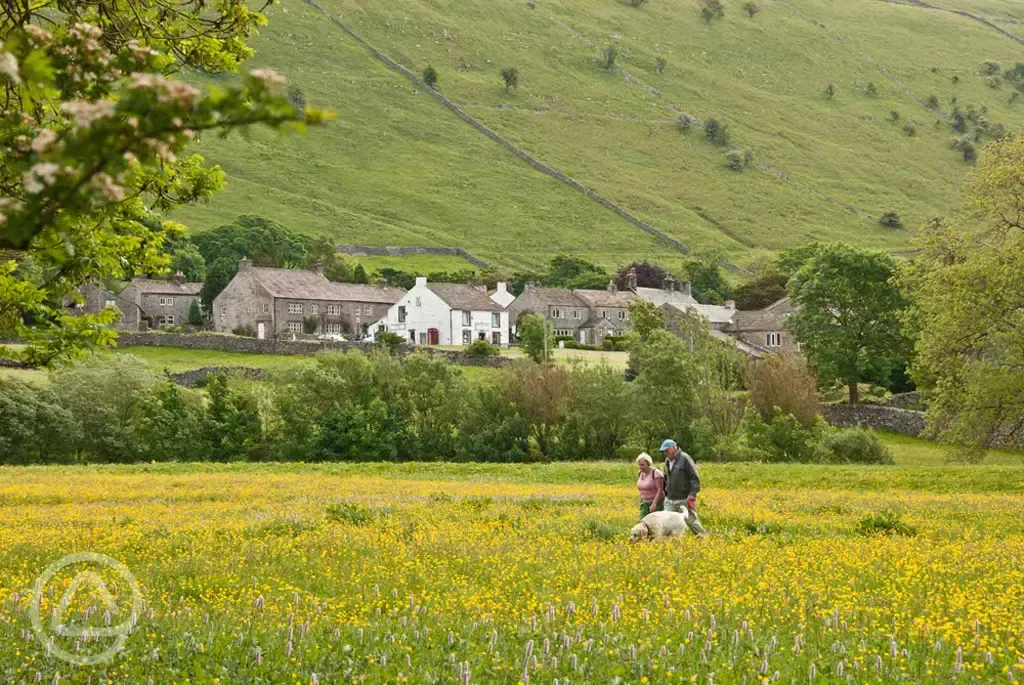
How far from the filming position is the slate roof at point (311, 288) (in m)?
142

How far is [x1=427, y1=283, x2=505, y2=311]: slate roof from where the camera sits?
143125 mm

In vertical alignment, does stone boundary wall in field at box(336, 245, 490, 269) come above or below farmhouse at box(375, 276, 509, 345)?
above

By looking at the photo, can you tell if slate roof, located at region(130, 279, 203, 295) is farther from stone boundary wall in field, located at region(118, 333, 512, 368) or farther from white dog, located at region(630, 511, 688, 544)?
white dog, located at region(630, 511, 688, 544)

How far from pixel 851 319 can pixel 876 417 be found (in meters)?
15.0

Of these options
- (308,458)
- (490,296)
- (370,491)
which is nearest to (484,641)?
(370,491)

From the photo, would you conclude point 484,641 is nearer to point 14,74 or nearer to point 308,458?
point 14,74

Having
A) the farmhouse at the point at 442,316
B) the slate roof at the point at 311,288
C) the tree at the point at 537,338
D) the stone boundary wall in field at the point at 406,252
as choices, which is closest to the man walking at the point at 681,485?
the tree at the point at 537,338

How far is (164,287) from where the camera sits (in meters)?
156

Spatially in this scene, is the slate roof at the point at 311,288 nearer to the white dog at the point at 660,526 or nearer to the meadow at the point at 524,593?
the meadow at the point at 524,593

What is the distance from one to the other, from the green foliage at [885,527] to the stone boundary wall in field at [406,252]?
552ft

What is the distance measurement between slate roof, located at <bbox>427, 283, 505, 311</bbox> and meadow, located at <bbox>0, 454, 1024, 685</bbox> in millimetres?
114926

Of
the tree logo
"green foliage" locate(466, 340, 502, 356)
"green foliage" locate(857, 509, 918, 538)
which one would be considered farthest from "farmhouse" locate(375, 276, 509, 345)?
the tree logo

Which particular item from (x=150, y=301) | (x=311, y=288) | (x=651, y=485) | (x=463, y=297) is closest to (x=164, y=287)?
(x=150, y=301)

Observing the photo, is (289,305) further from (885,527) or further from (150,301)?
(885,527)
